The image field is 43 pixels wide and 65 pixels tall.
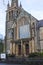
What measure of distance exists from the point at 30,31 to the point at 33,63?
23.0m

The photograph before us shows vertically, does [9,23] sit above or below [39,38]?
above

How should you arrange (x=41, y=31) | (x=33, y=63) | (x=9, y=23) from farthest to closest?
(x=9, y=23) → (x=41, y=31) → (x=33, y=63)

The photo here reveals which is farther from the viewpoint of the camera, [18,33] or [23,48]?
[18,33]

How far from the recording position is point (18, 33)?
50.0 meters

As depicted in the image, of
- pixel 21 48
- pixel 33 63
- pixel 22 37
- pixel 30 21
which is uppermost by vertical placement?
pixel 30 21

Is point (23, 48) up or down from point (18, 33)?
down

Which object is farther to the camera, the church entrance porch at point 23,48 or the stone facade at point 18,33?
the church entrance porch at point 23,48

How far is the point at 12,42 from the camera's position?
50.3 meters

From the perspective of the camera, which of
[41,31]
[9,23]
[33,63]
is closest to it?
[33,63]

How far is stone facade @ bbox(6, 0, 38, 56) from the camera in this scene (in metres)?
46.0

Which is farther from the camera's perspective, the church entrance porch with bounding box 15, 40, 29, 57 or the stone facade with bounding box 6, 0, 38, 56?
the church entrance porch with bounding box 15, 40, 29, 57

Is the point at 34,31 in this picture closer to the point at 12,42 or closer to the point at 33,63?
the point at 12,42

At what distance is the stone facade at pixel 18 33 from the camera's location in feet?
151

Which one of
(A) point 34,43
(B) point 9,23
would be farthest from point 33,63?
(B) point 9,23
